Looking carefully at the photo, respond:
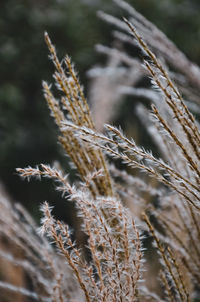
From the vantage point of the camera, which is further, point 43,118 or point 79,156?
point 43,118

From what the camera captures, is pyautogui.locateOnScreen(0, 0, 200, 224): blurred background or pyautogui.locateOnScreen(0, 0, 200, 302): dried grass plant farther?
pyautogui.locateOnScreen(0, 0, 200, 224): blurred background

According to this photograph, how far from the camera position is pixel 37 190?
9.50ft

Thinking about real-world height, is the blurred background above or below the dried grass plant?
above

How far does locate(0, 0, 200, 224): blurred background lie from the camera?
9.50 feet

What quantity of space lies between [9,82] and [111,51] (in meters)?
2.36

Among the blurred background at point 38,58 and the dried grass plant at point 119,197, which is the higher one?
the blurred background at point 38,58

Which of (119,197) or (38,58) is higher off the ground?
(38,58)

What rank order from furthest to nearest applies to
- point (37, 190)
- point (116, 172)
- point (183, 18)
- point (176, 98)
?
point (183, 18) → point (37, 190) → point (116, 172) → point (176, 98)

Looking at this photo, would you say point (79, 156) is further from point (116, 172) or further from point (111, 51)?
point (111, 51)

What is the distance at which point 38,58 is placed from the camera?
305cm

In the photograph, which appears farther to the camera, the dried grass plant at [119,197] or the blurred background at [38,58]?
the blurred background at [38,58]

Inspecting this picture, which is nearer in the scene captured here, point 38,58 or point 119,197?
point 119,197

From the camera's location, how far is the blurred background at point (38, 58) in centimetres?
290

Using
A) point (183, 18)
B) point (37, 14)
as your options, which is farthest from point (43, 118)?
point (183, 18)
